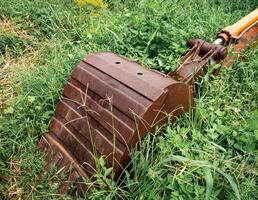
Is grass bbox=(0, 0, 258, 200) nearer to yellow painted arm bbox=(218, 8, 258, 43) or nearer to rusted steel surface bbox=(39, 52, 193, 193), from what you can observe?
rusted steel surface bbox=(39, 52, 193, 193)

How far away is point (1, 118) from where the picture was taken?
3131 mm

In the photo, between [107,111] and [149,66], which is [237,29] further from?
[107,111]

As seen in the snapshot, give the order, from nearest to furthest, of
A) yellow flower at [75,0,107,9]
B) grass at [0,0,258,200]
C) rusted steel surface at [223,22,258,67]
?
1. grass at [0,0,258,200]
2. rusted steel surface at [223,22,258,67]
3. yellow flower at [75,0,107,9]

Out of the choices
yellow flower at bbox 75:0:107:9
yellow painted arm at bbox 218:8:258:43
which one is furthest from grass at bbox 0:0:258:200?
yellow painted arm at bbox 218:8:258:43

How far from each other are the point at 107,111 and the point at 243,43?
1716mm

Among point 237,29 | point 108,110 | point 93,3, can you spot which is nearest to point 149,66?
point 237,29

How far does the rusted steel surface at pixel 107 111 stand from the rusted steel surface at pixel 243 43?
93cm

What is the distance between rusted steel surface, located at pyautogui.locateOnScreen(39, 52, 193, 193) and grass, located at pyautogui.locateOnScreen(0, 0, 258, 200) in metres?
0.11

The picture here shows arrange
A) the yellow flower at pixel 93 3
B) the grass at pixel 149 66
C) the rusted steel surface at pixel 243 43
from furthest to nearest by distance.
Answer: the yellow flower at pixel 93 3, the rusted steel surface at pixel 243 43, the grass at pixel 149 66

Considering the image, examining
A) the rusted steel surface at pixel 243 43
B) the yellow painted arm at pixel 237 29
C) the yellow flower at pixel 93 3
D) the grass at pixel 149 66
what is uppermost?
the yellow painted arm at pixel 237 29

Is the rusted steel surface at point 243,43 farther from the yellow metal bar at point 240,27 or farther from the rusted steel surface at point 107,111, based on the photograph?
the rusted steel surface at point 107,111

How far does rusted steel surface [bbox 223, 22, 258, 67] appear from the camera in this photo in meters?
3.48

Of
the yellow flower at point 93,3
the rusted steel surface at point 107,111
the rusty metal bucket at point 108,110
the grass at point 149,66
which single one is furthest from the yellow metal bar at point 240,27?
the yellow flower at point 93,3

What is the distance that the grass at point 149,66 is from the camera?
2379mm
